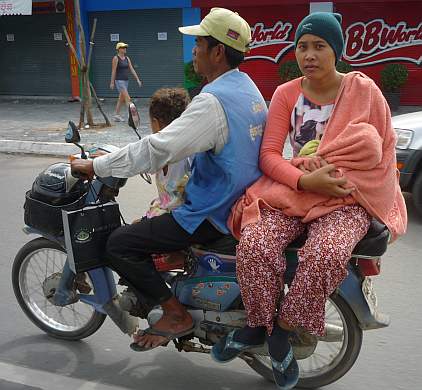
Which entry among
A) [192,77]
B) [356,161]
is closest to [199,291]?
[356,161]

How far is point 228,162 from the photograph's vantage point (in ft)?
8.75

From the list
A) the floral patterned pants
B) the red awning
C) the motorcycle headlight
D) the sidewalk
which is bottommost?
the sidewalk

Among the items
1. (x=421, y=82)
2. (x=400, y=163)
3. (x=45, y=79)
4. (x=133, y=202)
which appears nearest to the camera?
(x=400, y=163)

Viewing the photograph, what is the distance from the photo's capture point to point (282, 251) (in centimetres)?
256

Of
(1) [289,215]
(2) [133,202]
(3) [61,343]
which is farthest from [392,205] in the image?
(2) [133,202]

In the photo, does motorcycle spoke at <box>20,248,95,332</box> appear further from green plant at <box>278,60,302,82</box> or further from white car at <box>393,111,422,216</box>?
green plant at <box>278,60,302,82</box>

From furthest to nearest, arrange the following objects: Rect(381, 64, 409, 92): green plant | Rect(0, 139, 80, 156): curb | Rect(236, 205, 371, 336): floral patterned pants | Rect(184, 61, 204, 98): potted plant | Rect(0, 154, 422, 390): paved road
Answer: Rect(184, 61, 204, 98): potted plant
Rect(381, 64, 409, 92): green plant
Rect(0, 139, 80, 156): curb
Rect(0, 154, 422, 390): paved road
Rect(236, 205, 371, 336): floral patterned pants

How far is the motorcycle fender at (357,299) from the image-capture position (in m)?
2.72

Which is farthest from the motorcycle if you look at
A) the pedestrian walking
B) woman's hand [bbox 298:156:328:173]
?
the pedestrian walking

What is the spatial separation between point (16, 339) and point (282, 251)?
2.04 metres

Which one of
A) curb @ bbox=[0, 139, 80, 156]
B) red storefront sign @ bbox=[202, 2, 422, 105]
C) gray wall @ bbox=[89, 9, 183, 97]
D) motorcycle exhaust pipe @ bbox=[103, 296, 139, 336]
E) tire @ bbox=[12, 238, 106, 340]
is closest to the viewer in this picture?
motorcycle exhaust pipe @ bbox=[103, 296, 139, 336]

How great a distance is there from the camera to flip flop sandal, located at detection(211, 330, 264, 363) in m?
2.81

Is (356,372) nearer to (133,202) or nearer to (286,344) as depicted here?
(286,344)

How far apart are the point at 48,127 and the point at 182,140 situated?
10607 mm
